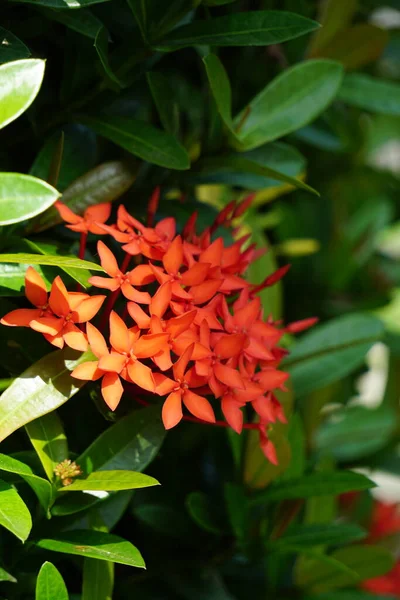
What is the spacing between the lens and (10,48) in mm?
551

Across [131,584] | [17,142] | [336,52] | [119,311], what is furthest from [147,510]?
[336,52]

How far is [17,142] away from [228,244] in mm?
225

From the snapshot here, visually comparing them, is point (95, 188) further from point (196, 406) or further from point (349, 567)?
point (349, 567)

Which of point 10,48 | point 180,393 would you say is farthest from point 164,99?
point 180,393

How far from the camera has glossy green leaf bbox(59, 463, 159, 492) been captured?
52 centimetres

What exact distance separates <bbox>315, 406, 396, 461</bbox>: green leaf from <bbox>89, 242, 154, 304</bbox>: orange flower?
0.60 m

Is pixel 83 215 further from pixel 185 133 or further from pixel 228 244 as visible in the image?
pixel 185 133

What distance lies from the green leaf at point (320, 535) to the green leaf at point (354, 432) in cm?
30

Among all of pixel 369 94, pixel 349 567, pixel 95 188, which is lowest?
pixel 349 567

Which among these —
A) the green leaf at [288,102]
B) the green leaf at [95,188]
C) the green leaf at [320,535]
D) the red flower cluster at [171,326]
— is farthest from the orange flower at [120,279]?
the green leaf at [320,535]

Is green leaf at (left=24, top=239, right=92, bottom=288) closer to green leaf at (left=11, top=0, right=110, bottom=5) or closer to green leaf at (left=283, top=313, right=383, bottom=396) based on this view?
green leaf at (left=11, top=0, right=110, bottom=5)

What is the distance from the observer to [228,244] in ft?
2.43

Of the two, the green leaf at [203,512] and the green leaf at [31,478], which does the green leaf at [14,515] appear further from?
the green leaf at [203,512]

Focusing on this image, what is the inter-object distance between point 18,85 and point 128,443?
0.29 m
